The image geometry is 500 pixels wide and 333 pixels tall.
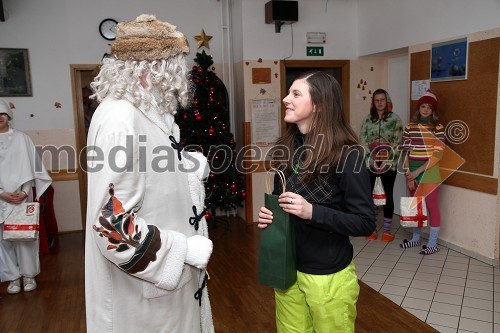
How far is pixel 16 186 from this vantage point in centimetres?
358

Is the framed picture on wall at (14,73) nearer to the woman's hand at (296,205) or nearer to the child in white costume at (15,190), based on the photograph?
the child in white costume at (15,190)

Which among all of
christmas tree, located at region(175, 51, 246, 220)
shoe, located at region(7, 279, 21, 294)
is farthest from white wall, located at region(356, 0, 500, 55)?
shoe, located at region(7, 279, 21, 294)

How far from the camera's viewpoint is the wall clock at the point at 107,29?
5.37 metres

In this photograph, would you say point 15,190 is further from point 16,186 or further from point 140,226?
point 140,226

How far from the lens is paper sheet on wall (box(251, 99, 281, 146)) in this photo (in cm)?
560

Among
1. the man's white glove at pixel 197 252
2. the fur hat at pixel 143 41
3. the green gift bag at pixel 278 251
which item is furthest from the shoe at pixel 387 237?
the fur hat at pixel 143 41

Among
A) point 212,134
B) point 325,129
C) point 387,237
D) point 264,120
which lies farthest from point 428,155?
point 325,129

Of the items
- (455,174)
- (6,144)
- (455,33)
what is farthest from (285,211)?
(455,33)

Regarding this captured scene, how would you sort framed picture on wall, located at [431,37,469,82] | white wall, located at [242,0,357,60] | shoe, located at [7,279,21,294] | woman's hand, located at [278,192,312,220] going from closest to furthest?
woman's hand, located at [278,192,312,220]
shoe, located at [7,279,21,294]
framed picture on wall, located at [431,37,469,82]
white wall, located at [242,0,357,60]

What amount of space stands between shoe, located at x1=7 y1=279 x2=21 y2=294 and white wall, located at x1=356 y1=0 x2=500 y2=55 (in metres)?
4.79

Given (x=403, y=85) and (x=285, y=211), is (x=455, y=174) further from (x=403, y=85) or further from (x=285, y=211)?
(x=285, y=211)

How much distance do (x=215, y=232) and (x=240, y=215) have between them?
2.54 ft

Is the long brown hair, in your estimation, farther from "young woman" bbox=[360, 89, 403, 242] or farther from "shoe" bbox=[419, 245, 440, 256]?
"young woman" bbox=[360, 89, 403, 242]

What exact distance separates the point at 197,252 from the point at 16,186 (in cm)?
288
